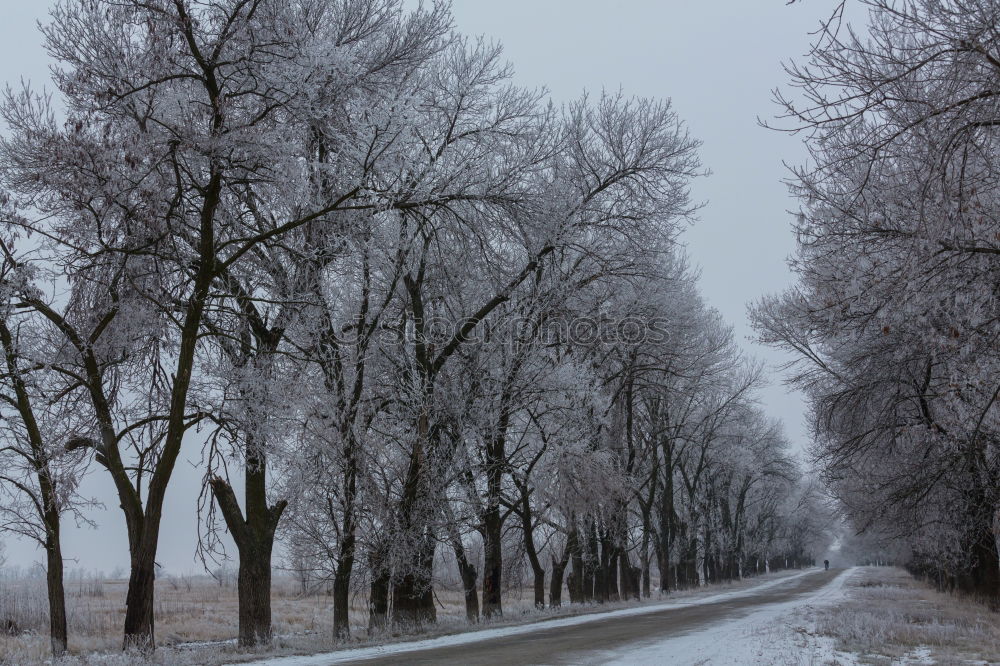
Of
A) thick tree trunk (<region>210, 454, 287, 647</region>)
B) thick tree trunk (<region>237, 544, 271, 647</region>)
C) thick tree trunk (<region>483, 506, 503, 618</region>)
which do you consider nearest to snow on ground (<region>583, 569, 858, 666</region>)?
thick tree trunk (<region>237, 544, 271, 647</region>)

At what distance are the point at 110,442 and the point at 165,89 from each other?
539 cm

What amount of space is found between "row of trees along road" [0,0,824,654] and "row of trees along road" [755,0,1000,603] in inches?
215

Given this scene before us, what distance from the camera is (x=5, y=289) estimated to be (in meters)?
11.8

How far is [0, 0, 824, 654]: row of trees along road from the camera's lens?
11375 millimetres

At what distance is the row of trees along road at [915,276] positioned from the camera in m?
7.77

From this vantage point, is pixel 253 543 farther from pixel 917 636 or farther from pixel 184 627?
pixel 917 636

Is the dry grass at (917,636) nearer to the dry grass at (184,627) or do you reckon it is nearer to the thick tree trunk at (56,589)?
the dry grass at (184,627)

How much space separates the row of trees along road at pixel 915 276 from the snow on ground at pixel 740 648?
3.52 meters

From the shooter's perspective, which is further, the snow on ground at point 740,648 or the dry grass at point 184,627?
the dry grass at point 184,627

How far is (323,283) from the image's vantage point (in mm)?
14852

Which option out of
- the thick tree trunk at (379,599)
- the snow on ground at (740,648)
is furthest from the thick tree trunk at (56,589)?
the snow on ground at (740,648)

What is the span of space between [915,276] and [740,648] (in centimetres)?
519

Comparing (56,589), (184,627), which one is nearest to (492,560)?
(184,627)

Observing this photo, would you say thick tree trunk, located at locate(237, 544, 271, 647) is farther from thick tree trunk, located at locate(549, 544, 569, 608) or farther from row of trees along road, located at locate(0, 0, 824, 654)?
thick tree trunk, located at locate(549, 544, 569, 608)
